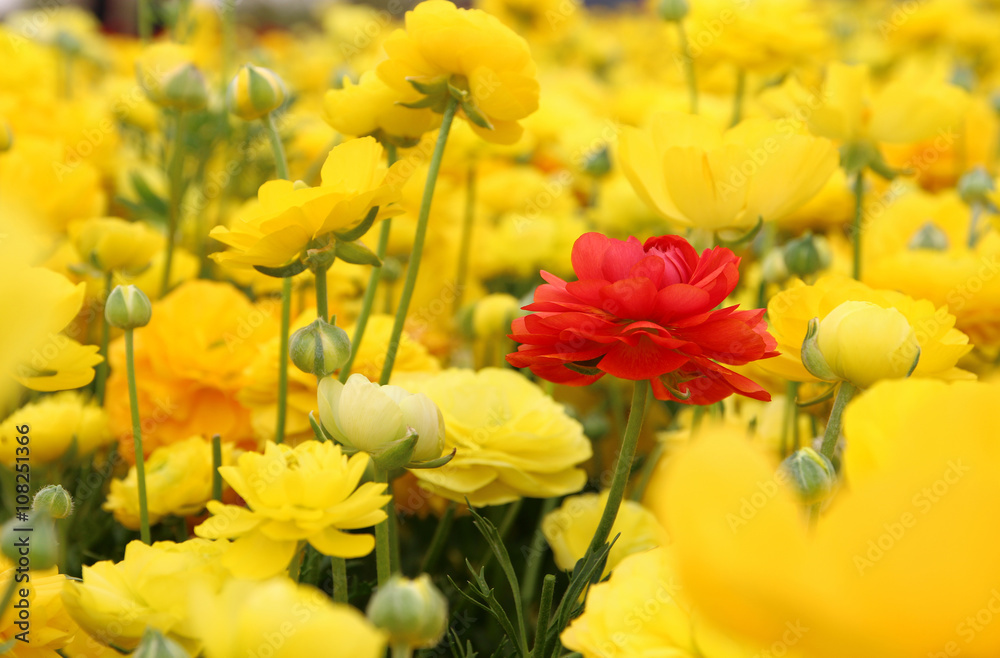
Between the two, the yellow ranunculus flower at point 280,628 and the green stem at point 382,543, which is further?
the green stem at point 382,543

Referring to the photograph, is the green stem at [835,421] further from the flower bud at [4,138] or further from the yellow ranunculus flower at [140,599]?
the flower bud at [4,138]

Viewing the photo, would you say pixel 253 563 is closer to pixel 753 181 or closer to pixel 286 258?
pixel 286 258

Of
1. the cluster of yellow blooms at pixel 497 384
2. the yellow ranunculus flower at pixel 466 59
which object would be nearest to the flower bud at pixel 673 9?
the cluster of yellow blooms at pixel 497 384

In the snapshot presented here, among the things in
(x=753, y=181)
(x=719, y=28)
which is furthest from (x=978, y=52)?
(x=753, y=181)

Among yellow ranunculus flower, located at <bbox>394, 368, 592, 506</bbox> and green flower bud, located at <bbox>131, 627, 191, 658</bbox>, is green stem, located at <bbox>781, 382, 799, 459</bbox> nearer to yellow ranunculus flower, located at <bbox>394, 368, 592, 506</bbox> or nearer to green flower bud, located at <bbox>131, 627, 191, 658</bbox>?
yellow ranunculus flower, located at <bbox>394, 368, 592, 506</bbox>

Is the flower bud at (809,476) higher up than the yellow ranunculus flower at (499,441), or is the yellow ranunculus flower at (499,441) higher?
the flower bud at (809,476)

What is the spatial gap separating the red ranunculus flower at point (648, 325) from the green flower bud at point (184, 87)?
363mm

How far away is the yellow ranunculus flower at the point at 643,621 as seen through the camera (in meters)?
0.30

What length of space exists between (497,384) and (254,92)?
0.70 feet

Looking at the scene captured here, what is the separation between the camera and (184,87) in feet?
2.05

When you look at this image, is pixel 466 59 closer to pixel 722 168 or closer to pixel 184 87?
pixel 722 168

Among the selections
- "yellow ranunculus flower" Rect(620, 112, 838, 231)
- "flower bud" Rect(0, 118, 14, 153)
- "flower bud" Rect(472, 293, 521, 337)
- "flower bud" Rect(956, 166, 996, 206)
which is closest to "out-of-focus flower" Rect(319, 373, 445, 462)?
"yellow ranunculus flower" Rect(620, 112, 838, 231)

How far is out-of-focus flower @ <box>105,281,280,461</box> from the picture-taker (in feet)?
1.88

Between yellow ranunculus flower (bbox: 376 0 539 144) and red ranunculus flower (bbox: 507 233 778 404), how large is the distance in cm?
12
